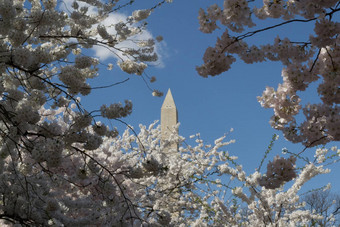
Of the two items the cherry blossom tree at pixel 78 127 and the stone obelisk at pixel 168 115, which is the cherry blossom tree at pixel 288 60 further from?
the stone obelisk at pixel 168 115

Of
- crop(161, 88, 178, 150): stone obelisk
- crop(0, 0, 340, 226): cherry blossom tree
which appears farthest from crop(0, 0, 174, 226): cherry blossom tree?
crop(161, 88, 178, 150): stone obelisk

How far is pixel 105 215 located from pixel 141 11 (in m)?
2.90

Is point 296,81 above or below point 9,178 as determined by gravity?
above

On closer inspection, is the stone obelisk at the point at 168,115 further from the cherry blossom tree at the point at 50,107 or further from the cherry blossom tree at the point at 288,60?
the cherry blossom tree at the point at 288,60

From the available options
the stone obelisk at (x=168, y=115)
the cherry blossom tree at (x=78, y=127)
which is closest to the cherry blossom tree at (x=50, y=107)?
the cherry blossom tree at (x=78, y=127)

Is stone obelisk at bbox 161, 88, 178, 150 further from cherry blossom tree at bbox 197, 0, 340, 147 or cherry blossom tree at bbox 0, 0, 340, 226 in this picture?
cherry blossom tree at bbox 197, 0, 340, 147

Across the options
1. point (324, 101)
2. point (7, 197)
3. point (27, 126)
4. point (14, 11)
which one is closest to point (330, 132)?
point (324, 101)

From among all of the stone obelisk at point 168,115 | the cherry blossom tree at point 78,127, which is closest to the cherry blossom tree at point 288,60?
the cherry blossom tree at point 78,127

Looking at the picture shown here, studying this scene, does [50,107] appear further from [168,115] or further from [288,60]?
[168,115]

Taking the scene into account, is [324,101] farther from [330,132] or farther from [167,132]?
[167,132]

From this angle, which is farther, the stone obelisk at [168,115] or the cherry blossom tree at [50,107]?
the stone obelisk at [168,115]

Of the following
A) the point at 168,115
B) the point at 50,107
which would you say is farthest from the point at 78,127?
the point at 168,115

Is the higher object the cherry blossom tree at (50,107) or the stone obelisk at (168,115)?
the stone obelisk at (168,115)

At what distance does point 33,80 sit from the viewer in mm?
3783
